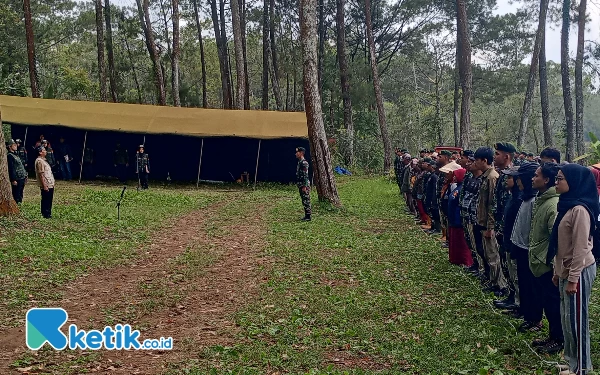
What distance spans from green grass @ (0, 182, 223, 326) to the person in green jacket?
212 inches

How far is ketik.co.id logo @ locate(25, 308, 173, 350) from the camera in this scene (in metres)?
5.58

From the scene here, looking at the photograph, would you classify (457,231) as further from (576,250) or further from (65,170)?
(65,170)

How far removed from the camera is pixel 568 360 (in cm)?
484

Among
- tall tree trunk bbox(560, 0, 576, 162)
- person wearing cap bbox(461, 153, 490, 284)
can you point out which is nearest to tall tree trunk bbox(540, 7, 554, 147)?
tall tree trunk bbox(560, 0, 576, 162)

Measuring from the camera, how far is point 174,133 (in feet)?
71.2

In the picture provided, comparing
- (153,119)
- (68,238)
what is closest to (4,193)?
(68,238)

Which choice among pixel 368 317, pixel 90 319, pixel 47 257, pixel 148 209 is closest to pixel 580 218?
pixel 368 317

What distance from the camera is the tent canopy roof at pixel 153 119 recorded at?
2173cm

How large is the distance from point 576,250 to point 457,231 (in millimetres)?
4386

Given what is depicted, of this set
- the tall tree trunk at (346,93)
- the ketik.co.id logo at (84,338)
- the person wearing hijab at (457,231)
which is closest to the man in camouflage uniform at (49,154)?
the tall tree trunk at (346,93)

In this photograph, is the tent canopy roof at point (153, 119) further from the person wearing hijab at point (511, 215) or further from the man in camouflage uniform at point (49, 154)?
the person wearing hijab at point (511, 215)

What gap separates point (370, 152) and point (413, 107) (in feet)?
50.6

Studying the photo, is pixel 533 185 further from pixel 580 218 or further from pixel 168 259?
pixel 168 259

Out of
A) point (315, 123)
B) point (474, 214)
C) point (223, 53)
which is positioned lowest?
point (474, 214)
